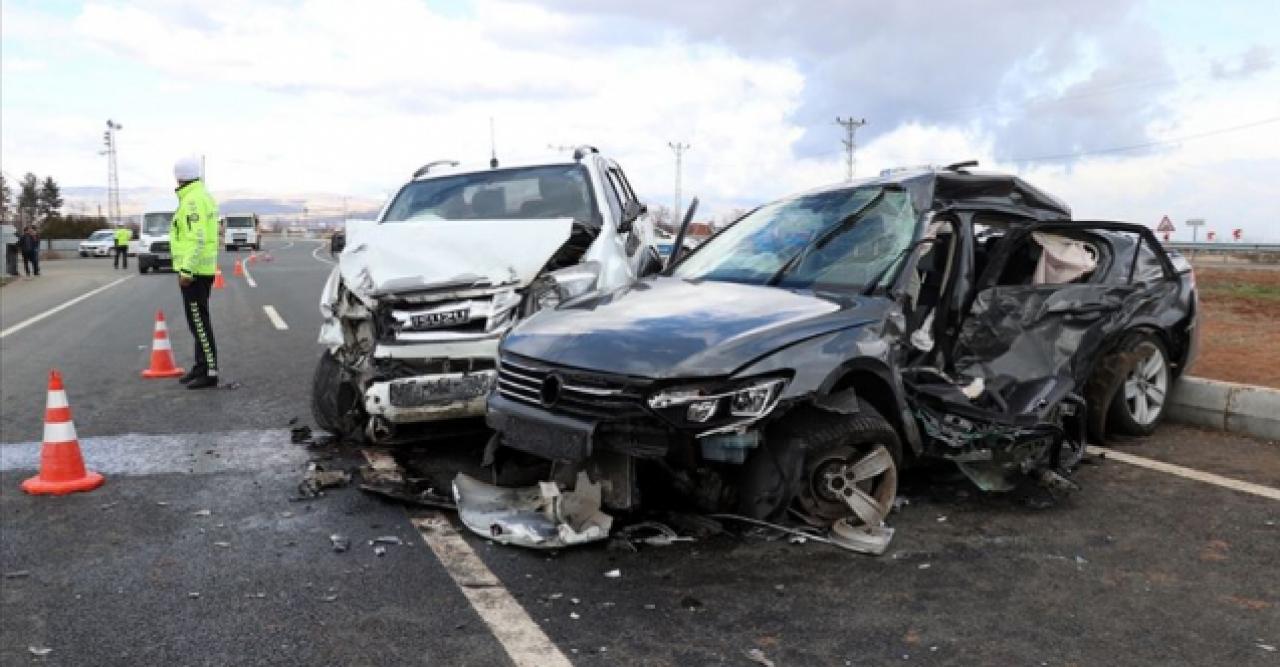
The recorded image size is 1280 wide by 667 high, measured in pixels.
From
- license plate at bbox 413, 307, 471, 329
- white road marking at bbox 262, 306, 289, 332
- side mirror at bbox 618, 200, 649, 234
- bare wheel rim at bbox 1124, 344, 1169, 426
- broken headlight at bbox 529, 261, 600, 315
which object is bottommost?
white road marking at bbox 262, 306, 289, 332

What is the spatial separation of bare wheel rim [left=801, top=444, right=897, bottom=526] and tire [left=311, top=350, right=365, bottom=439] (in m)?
2.95

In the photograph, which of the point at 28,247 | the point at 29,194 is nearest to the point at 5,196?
the point at 29,194

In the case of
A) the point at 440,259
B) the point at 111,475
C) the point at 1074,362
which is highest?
the point at 440,259

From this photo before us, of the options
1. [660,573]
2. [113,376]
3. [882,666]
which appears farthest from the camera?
[113,376]

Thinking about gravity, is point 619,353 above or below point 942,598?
above

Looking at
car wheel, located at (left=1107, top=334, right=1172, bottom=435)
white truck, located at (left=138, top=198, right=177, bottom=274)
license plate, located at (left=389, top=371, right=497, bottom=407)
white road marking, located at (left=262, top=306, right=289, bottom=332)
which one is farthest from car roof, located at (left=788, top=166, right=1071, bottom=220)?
white truck, located at (left=138, top=198, right=177, bottom=274)

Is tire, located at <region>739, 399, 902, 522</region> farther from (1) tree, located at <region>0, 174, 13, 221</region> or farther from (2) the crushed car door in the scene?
(1) tree, located at <region>0, 174, 13, 221</region>

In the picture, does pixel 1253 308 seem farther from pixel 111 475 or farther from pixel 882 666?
pixel 111 475

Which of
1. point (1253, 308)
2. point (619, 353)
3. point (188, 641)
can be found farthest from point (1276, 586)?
point (1253, 308)

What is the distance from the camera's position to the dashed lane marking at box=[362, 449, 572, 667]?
3.18m

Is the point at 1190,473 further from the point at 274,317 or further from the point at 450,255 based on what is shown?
the point at 274,317

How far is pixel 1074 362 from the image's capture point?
17.6ft

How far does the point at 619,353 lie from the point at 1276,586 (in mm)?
2716

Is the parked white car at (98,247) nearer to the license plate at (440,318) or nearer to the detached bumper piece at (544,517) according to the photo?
the license plate at (440,318)
